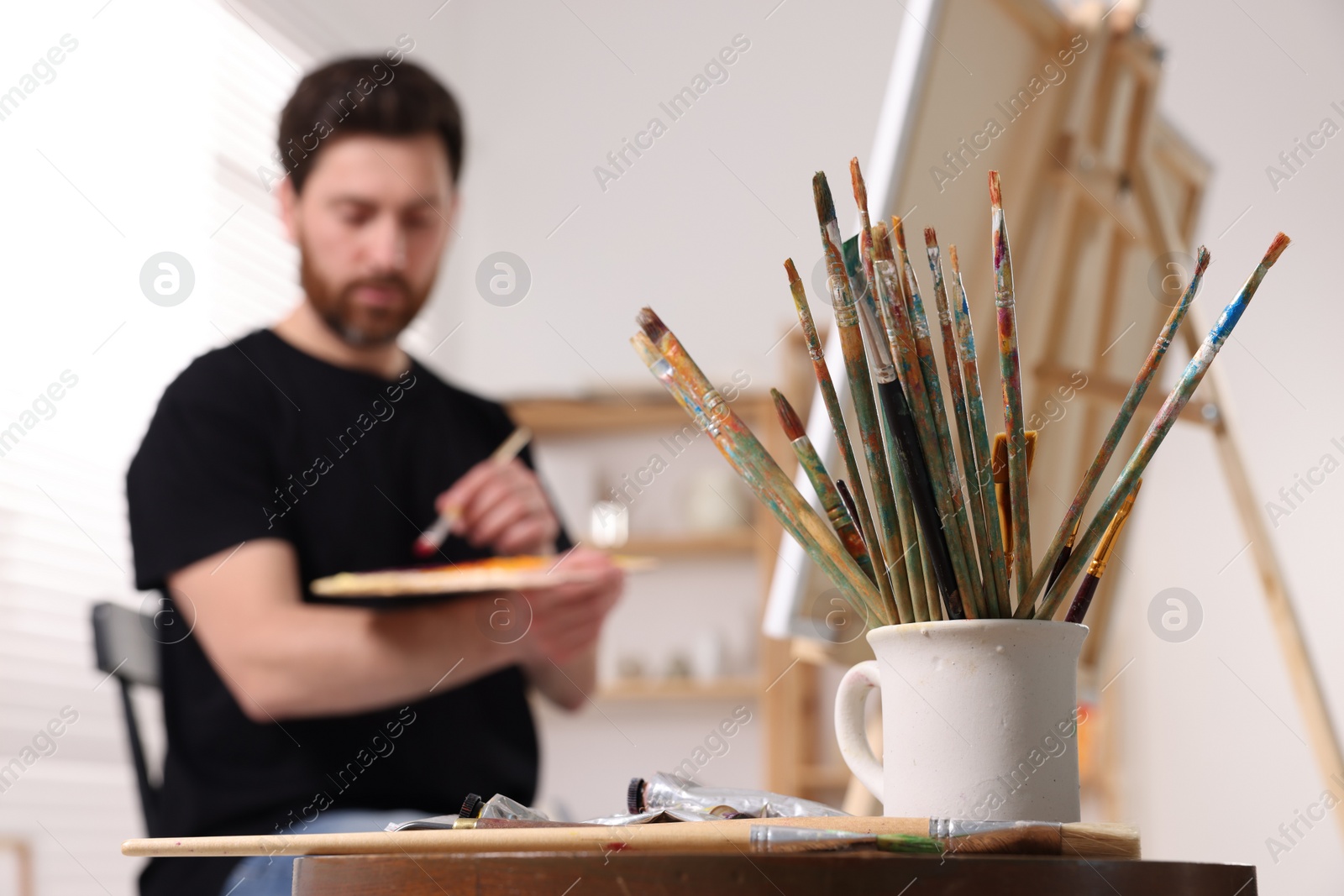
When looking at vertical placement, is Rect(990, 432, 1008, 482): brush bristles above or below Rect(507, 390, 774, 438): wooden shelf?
below

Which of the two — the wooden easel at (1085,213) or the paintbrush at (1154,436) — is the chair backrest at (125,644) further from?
the paintbrush at (1154,436)

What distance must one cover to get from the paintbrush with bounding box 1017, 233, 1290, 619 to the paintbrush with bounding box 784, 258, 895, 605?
2.8 inches

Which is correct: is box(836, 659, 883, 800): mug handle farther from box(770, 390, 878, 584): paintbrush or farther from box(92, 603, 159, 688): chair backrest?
box(92, 603, 159, 688): chair backrest

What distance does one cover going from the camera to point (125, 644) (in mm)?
1277

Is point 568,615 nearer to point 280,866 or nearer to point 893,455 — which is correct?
point 280,866

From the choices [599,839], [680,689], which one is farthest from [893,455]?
[680,689]

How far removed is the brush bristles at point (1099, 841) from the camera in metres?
0.41

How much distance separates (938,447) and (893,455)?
2cm

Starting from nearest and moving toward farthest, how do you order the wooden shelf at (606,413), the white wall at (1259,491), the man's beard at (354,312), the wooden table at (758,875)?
the wooden table at (758,875)
the man's beard at (354,312)
the white wall at (1259,491)
the wooden shelf at (606,413)

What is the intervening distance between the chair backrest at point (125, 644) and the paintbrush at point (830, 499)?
0.95m

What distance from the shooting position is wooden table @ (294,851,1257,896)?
1.20ft

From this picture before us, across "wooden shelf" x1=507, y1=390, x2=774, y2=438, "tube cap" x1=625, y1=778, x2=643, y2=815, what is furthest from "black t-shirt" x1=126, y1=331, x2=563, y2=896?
"wooden shelf" x1=507, y1=390, x2=774, y2=438

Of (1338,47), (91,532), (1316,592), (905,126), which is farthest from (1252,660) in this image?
(91,532)

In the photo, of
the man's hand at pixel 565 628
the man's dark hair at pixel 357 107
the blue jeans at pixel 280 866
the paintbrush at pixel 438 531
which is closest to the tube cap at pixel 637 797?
the blue jeans at pixel 280 866
